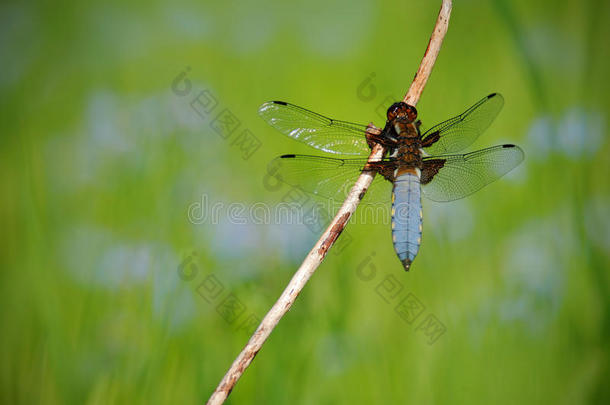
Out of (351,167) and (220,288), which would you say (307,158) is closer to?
(351,167)

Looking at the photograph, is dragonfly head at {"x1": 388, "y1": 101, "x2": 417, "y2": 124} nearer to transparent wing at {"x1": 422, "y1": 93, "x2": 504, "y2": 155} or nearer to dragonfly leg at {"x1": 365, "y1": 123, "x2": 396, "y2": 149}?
dragonfly leg at {"x1": 365, "y1": 123, "x2": 396, "y2": 149}

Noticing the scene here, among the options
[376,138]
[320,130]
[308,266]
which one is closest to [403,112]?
[376,138]

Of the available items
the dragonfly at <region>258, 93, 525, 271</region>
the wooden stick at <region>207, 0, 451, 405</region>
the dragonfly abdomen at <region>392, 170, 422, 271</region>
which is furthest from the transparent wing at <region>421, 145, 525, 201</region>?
the wooden stick at <region>207, 0, 451, 405</region>

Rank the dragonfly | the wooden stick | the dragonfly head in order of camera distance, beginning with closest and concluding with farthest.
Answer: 1. the wooden stick
2. the dragonfly head
3. the dragonfly

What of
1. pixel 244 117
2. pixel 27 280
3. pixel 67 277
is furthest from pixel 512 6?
pixel 27 280

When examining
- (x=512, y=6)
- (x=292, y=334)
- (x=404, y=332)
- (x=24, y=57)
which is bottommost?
(x=292, y=334)

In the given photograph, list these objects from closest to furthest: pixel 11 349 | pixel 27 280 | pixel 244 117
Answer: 1. pixel 11 349
2. pixel 27 280
3. pixel 244 117
